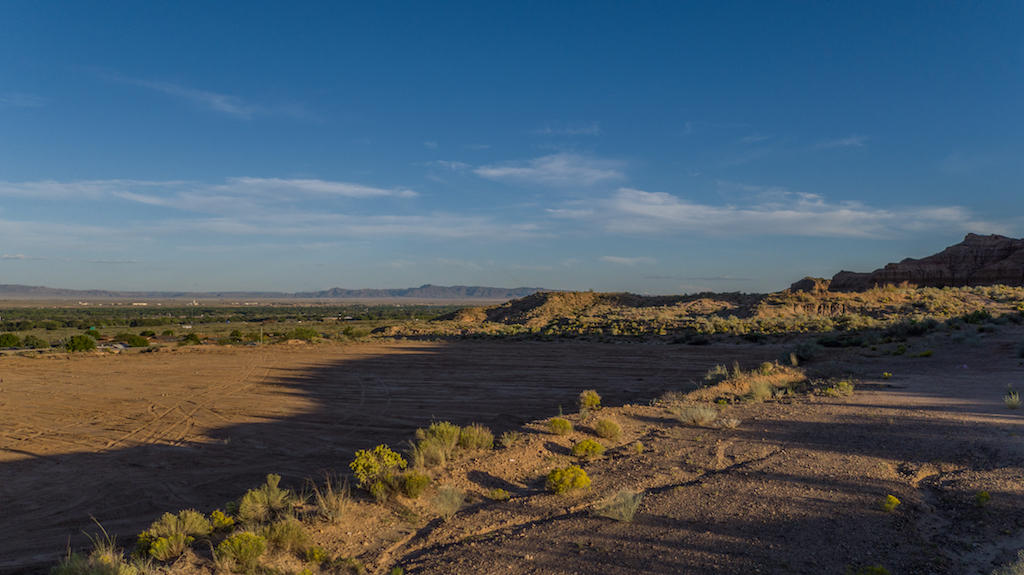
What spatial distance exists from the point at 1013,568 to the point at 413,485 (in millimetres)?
6282

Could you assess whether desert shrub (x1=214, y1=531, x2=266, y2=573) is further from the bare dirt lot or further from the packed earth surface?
the bare dirt lot

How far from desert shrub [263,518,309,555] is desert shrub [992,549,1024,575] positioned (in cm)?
662

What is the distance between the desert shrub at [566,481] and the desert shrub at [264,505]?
3435 millimetres

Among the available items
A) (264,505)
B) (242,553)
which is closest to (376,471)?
(264,505)

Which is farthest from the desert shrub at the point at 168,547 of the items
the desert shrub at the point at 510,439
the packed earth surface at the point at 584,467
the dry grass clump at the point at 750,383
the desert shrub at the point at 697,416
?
the dry grass clump at the point at 750,383

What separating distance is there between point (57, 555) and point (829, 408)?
14.0 m

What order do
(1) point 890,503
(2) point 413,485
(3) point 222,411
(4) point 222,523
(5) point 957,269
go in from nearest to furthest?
(1) point 890,503 → (4) point 222,523 → (2) point 413,485 → (3) point 222,411 → (5) point 957,269

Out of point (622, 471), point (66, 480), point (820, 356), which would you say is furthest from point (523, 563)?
point (820, 356)

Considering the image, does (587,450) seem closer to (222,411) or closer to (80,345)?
(222,411)

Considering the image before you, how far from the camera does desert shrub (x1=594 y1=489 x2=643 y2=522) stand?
6.57 meters

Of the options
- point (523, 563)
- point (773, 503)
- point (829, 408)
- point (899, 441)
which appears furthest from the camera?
point (829, 408)

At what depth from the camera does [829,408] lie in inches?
498

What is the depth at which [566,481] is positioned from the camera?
7.68m

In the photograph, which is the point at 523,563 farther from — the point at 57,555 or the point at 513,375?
the point at 513,375
